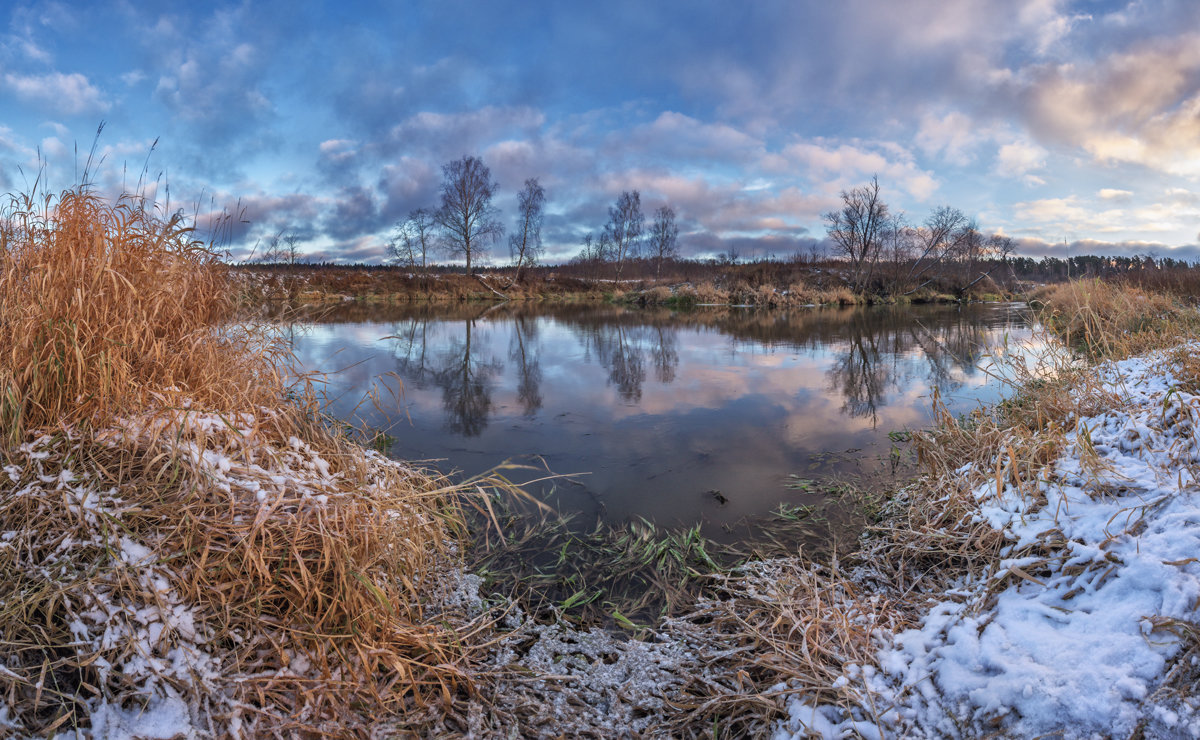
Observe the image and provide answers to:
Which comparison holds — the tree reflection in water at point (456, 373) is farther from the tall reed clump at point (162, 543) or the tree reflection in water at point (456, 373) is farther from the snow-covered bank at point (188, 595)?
the snow-covered bank at point (188, 595)

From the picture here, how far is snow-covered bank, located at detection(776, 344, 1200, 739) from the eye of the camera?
146 cm

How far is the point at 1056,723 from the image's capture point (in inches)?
57.1

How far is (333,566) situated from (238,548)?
32 cm

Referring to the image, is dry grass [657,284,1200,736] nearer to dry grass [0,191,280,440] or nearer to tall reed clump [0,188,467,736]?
tall reed clump [0,188,467,736]

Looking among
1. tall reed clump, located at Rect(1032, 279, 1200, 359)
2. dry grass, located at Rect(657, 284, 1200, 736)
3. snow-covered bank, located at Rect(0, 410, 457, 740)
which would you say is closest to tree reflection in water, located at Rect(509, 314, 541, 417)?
dry grass, located at Rect(657, 284, 1200, 736)

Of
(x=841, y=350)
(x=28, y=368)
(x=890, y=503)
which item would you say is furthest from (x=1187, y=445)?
(x=841, y=350)

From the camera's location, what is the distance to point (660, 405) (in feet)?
21.5

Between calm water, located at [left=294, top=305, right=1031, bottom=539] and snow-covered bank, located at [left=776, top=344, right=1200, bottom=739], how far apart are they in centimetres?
154

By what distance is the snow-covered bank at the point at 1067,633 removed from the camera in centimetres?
146

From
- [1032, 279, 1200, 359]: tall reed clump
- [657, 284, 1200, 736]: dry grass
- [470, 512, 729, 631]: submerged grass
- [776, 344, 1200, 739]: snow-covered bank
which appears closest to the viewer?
[776, 344, 1200, 739]: snow-covered bank

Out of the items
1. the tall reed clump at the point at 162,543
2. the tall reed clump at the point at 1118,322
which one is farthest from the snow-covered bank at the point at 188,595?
the tall reed clump at the point at 1118,322

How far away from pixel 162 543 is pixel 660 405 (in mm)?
5209

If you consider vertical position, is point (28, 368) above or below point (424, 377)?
above

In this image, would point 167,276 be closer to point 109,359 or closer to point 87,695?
point 109,359
